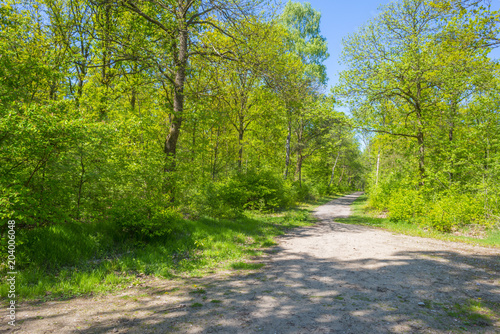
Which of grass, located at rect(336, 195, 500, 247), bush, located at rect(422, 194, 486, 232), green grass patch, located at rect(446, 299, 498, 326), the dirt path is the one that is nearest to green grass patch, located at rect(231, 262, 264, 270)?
the dirt path

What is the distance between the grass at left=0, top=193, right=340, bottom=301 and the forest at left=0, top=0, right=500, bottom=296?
4cm

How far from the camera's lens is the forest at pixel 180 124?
16.2 feet

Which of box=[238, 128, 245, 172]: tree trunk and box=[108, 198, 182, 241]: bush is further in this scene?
box=[238, 128, 245, 172]: tree trunk

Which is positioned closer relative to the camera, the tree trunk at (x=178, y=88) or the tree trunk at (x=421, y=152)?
the tree trunk at (x=178, y=88)

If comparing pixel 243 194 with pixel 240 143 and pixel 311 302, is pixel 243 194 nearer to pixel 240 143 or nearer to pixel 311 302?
pixel 240 143

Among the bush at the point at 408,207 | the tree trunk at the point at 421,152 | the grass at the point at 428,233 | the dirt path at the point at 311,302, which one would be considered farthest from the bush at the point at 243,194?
the tree trunk at the point at 421,152

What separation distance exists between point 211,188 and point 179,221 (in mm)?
2419

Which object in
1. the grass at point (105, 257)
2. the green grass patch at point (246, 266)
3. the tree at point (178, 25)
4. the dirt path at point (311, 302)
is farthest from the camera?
the tree at point (178, 25)

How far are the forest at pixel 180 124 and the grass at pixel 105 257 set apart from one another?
4 centimetres

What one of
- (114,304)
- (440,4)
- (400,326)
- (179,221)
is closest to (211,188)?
(179,221)

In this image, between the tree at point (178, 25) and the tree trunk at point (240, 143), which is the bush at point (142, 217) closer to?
the tree at point (178, 25)

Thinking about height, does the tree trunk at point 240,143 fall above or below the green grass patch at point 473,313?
above

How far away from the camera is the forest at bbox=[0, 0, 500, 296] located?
494 centimetres

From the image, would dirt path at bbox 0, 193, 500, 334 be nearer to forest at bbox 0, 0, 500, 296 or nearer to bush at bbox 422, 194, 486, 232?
forest at bbox 0, 0, 500, 296
